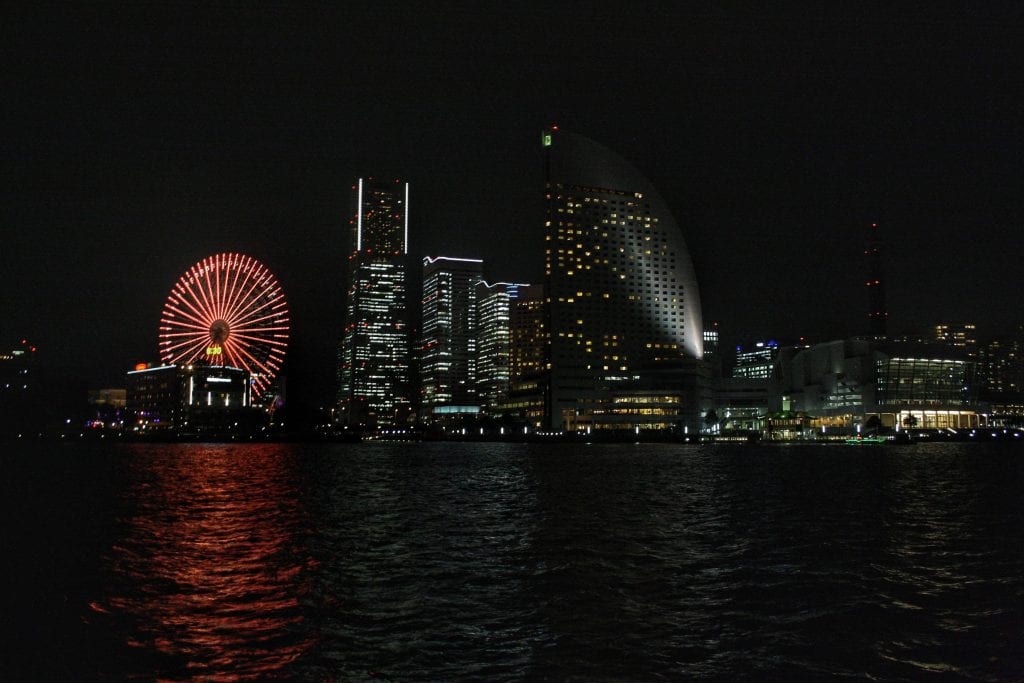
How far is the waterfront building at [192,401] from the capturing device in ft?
502

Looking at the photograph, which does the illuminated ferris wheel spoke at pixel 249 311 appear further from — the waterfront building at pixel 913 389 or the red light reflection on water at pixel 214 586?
the waterfront building at pixel 913 389

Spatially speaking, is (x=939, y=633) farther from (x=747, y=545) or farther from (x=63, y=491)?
(x=63, y=491)

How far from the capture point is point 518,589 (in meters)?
18.8

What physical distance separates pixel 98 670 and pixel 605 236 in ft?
631

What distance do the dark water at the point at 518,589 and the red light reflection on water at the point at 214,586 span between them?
9 centimetres

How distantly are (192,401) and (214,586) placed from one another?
146116mm

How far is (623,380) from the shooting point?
18488cm

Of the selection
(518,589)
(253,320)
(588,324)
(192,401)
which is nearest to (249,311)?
(253,320)

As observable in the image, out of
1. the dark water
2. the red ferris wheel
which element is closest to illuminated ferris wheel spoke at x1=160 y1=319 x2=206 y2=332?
the red ferris wheel

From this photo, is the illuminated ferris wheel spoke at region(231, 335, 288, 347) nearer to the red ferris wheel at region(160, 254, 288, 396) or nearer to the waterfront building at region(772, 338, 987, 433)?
the red ferris wheel at region(160, 254, 288, 396)

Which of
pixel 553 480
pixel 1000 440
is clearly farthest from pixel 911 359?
pixel 553 480

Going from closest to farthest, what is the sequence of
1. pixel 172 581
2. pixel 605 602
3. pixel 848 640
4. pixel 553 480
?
pixel 848 640 → pixel 605 602 → pixel 172 581 → pixel 553 480

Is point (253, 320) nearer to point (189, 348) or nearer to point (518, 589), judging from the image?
point (189, 348)

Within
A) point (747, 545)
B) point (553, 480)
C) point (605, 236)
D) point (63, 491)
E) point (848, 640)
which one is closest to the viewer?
point (848, 640)
